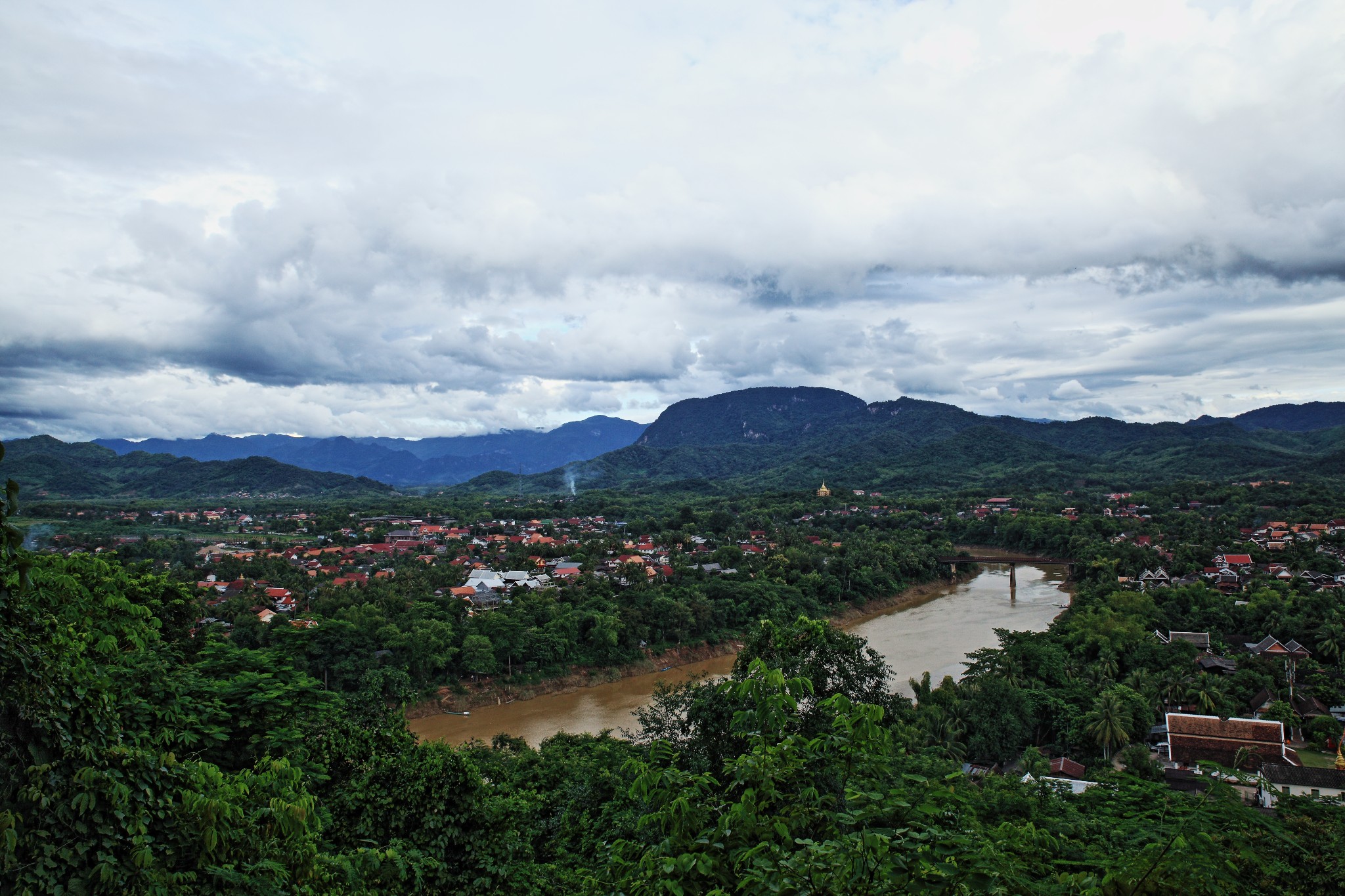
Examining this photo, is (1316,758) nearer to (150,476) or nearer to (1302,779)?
(1302,779)

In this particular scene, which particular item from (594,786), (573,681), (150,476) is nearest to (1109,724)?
(594,786)

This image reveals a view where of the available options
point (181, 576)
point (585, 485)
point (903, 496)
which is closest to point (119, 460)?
point (585, 485)

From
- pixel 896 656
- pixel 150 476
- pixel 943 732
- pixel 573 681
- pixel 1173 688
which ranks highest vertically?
pixel 150 476

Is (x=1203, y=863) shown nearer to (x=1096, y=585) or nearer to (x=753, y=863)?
(x=753, y=863)

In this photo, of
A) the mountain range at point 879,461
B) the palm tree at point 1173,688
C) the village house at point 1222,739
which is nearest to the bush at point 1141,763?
the village house at point 1222,739

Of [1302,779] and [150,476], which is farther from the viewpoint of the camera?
[150,476]

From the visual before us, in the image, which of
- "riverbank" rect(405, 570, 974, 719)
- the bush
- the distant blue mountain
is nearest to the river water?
"riverbank" rect(405, 570, 974, 719)

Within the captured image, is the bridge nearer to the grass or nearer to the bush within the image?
the grass
